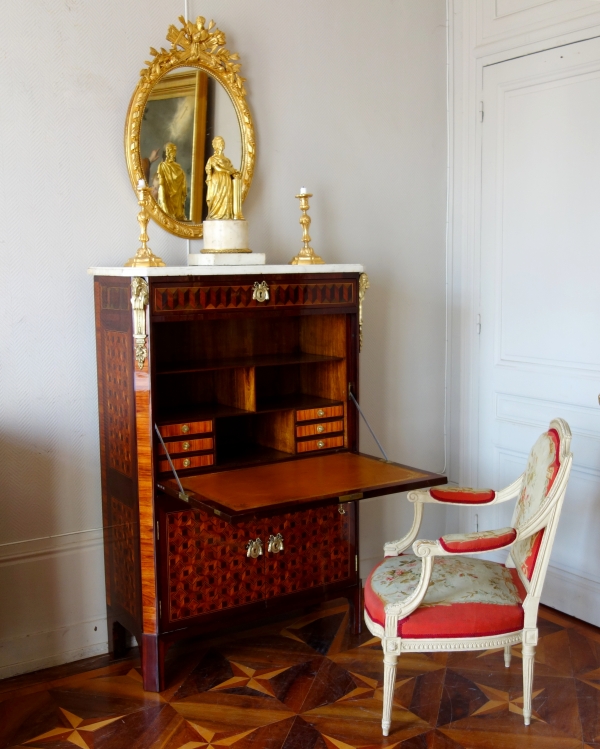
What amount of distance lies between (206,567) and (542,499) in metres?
1.25

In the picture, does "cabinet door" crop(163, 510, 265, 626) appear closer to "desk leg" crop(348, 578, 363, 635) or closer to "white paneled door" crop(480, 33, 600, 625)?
"desk leg" crop(348, 578, 363, 635)

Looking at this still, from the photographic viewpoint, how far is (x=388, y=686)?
→ 274cm

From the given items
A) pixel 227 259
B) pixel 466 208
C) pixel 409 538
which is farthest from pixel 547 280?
pixel 227 259

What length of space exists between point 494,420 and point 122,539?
75.9 inches

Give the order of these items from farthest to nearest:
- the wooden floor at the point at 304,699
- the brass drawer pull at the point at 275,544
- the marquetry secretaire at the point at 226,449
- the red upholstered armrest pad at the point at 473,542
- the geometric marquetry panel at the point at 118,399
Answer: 1. the brass drawer pull at the point at 275,544
2. the geometric marquetry panel at the point at 118,399
3. the marquetry secretaire at the point at 226,449
4. the wooden floor at the point at 304,699
5. the red upholstered armrest pad at the point at 473,542

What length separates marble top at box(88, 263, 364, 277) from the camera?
282 centimetres

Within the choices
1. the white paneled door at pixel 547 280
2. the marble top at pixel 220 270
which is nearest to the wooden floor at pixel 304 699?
the white paneled door at pixel 547 280

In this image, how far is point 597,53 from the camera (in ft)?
11.2

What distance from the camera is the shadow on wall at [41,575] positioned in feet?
10.5

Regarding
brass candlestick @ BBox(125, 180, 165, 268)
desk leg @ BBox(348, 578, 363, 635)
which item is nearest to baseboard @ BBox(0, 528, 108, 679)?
desk leg @ BBox(348, 578, 363, 635)

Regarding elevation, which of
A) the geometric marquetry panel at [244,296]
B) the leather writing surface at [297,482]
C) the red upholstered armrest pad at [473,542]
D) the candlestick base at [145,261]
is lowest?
the red upholstered armrest pad at [473,542]

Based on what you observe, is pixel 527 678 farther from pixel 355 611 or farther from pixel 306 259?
pixel 306 259

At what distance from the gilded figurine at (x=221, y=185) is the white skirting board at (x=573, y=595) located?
7.12ft

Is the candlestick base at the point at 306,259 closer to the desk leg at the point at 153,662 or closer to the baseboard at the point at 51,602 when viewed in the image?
the baseboard at the point at 51,602
